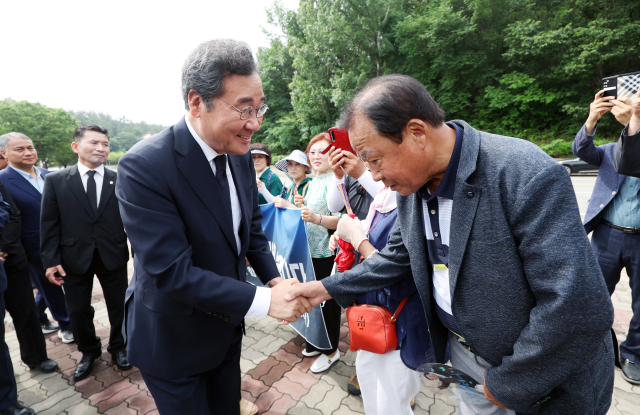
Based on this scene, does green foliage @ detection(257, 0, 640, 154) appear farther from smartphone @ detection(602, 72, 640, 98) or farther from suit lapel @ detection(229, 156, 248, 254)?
suit lapel @ detection(229, 156, 248, 254)

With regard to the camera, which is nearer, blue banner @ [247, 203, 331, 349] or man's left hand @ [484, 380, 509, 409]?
man's left hand @ [484, 380, 509, 409]

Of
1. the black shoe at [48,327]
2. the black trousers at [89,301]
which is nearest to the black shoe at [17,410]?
the black trousers at [89,301]

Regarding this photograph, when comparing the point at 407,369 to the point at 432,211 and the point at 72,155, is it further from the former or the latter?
the point at 72,155

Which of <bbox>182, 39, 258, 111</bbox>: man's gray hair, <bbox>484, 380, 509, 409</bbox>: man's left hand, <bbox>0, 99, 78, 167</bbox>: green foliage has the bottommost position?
<bbox>0, 99, 78, 167</bbox>: green foliage

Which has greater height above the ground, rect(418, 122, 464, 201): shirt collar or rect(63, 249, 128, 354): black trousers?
rect(418, 122, 464, 201): shirt collar

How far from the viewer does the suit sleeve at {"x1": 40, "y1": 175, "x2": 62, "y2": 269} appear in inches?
125

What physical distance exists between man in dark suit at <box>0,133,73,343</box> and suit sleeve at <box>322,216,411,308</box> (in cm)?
397

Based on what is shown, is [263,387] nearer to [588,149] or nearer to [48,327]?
[48,327]

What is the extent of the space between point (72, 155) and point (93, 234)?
204 feet

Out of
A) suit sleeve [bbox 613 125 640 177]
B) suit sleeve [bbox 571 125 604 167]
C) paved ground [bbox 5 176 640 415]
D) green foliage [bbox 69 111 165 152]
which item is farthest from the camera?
green foliage [bbox 69 111 165 152]

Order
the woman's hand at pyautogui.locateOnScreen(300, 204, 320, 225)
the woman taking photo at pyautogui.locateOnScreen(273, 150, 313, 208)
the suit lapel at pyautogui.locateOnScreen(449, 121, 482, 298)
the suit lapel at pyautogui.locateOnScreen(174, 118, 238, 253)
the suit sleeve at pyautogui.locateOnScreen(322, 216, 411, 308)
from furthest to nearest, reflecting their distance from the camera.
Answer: the woman taking photo at pyautogui.locateOnScreen(273, 150, 313, 208) → the woman's hand at pyautogui.locateOnScreen(300, 204, 320, 225) → the suit sleeve at pyautogui.locateOnScreen(322, 216, 411, 308) → the suit lapel at pyautogui.locateOnScreen(174, 118, 238, 253) → the suit lapel at pyautogui.locateOnScreen(449, 121, 482, 298)

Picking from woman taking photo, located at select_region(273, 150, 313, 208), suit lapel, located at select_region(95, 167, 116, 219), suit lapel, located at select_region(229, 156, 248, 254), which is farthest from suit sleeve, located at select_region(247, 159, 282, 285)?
suit lapel, located at select_region(95, 167, 116, 219)

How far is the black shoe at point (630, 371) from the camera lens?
2787 mm

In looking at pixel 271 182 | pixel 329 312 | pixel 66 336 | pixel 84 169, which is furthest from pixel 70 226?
pixel 329 312
